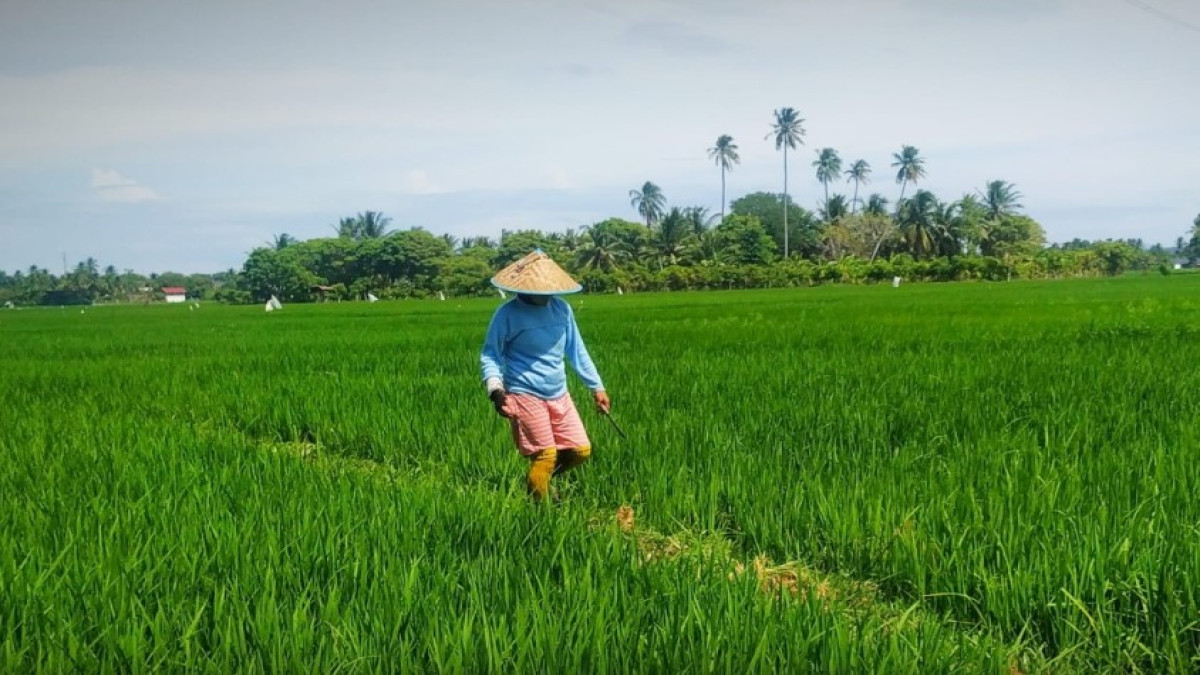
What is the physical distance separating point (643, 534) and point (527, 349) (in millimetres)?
830

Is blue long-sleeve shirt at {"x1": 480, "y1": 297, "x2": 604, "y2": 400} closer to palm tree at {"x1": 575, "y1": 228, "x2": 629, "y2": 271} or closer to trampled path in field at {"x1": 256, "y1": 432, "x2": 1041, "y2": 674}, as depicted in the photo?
trampled path in field at {"x1": 256, "y1": 432, "x2": 1041, "y2": 674}

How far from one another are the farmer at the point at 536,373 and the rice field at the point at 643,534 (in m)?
0.24

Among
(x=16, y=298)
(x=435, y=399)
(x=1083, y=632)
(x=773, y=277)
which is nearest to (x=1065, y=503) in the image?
(x=1083, y=632)

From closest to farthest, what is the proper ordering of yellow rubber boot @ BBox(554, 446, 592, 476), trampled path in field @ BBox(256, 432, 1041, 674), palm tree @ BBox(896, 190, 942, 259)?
trampled path in field @ BBox(256, 432, 1041, 674) → yellow rubber boot @ BBox(554, 446, 592, 476) → palm tree @ BBox(896, 190, 942, 259)

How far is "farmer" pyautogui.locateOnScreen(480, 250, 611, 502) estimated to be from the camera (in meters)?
3.24

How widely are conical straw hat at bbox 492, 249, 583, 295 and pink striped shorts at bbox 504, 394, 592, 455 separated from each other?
1.49 feet

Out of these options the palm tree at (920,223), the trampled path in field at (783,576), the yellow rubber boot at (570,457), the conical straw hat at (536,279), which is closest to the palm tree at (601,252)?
the palm tree at (920,223)

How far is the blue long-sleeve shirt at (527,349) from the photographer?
330cm

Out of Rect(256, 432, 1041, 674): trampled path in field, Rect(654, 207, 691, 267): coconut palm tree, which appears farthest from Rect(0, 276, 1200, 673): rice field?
Rect(654, 207, 691, 267): coconut palm tree

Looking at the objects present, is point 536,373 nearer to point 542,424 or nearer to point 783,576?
point 542,424

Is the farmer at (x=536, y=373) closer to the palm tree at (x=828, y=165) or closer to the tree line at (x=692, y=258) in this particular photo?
the tree line at (x=692, y=258)

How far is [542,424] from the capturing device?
10.7ft

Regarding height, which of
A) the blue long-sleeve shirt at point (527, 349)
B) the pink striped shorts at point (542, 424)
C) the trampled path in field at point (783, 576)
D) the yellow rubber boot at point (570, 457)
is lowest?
the trampled path in field at point (783, 576)

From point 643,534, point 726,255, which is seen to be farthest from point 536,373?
point 726,255
